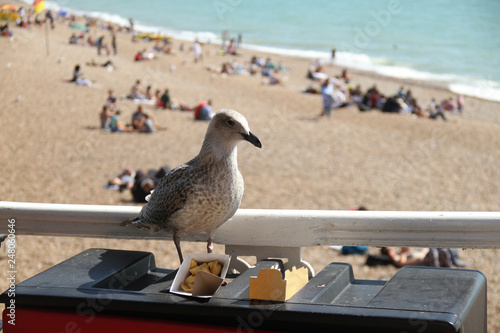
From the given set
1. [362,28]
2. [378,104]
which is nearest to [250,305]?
[378,104]

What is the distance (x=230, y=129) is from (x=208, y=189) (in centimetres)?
31

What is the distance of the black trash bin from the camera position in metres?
2.07

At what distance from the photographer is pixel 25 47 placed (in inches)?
1056

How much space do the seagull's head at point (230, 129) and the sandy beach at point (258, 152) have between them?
459 cm

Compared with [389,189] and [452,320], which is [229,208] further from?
[389,189]

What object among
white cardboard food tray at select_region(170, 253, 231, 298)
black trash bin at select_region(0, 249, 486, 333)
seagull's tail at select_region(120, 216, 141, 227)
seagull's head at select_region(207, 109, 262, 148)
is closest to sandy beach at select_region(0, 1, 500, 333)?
seagull's tail at select_region(120, 216, 141, 227)

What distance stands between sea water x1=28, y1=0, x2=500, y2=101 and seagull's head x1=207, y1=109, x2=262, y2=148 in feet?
100

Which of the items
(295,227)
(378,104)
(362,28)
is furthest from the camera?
(362,28)

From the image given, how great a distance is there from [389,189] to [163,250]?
653 centimetres

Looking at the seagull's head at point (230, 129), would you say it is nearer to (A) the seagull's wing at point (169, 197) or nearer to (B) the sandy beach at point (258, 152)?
(A) the seagull's wing at point (169, 197)

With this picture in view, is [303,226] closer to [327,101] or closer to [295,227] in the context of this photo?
[295,227]

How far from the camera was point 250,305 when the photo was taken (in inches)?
87.7

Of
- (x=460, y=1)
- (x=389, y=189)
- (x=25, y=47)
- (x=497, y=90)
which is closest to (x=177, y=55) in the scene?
(x=25, y=47)

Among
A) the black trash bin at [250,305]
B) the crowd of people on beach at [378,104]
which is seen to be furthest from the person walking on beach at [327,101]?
the black trash bin at [250,305]
